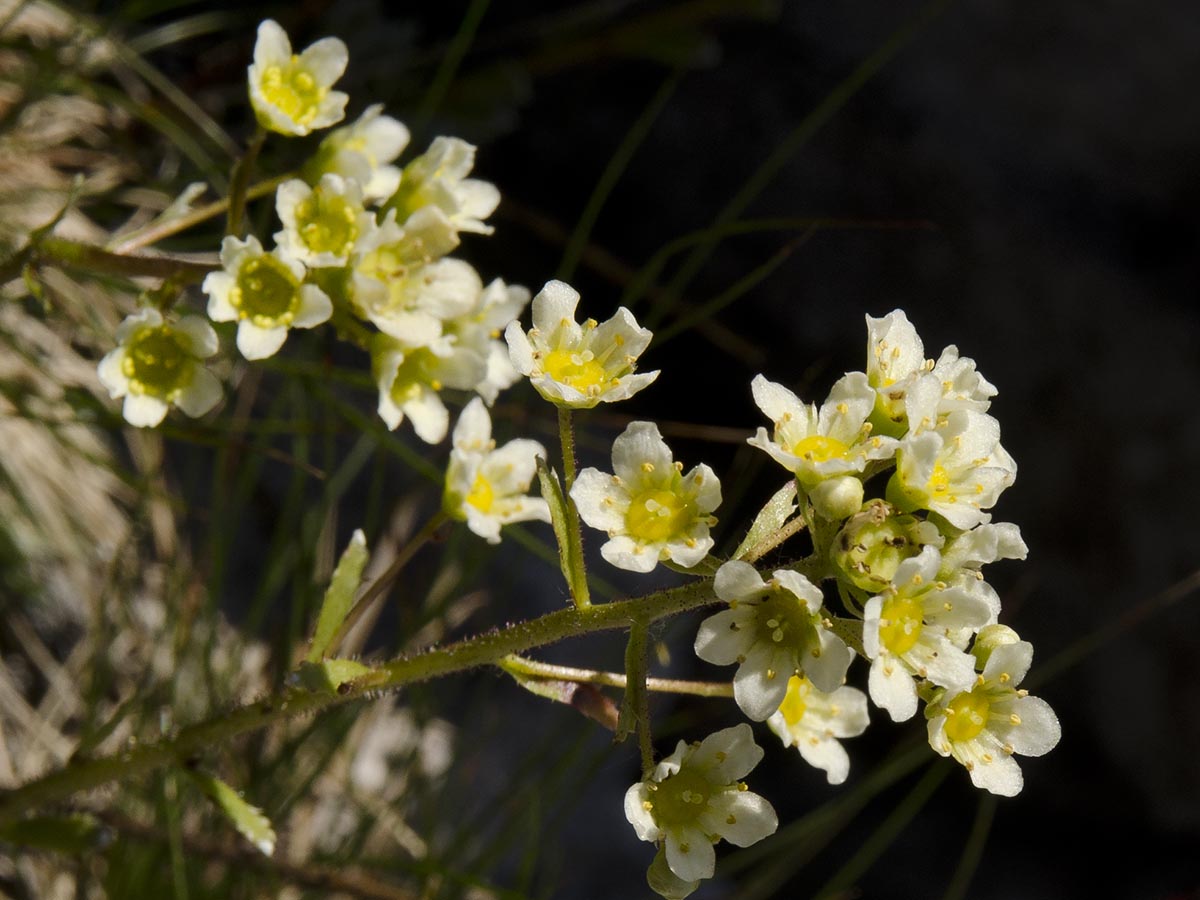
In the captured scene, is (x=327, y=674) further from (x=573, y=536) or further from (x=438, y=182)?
Answer: (x=438, y=182)

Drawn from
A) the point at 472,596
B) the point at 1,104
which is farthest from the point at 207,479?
the point at 1,104

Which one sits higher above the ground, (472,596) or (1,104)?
(1,104)

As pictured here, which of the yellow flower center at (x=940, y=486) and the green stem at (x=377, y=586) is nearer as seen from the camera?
the yellow flower center at (x=940, y=486)

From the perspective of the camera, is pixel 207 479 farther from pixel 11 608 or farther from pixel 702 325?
pixel 702 325

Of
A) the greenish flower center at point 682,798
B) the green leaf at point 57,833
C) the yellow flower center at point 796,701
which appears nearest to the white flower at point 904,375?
the yellow flower center at point 796,701

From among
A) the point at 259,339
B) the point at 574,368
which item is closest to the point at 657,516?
the point at 574,368

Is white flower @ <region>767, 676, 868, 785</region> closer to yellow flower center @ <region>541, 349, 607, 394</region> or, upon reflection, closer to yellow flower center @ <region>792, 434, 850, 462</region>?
yellow flower center @ <region>792, 434, 850, 462</region>

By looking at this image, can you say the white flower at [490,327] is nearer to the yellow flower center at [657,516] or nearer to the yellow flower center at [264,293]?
the yellow flower center at [264,293]

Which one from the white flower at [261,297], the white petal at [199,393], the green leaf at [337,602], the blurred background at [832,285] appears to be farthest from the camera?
the blurred background at [832,285]
